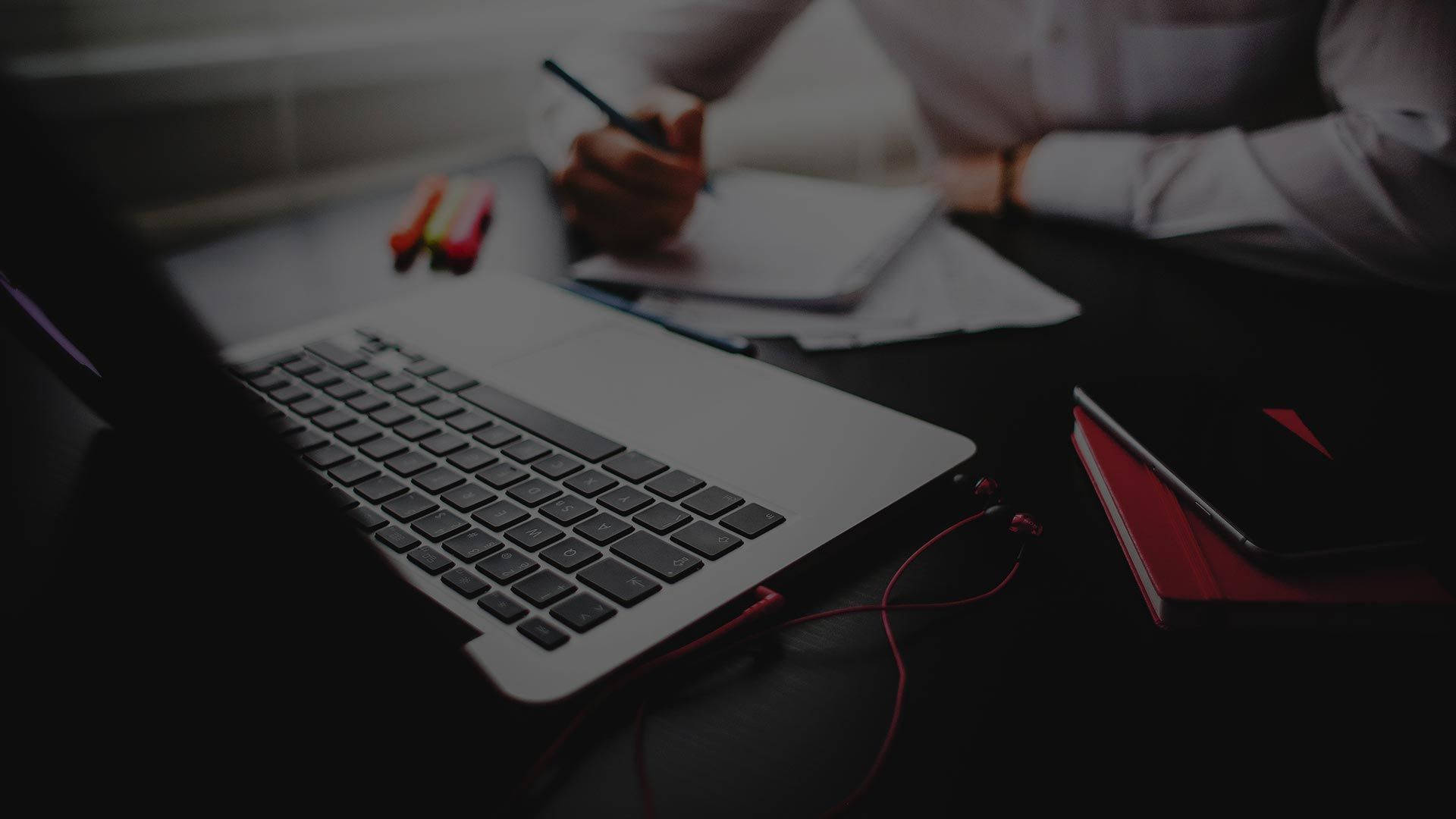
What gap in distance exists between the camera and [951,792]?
0.92ft

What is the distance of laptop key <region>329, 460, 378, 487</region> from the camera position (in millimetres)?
449

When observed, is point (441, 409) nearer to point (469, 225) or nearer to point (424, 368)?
point (424, 368)

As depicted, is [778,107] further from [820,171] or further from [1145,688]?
[1145,688]

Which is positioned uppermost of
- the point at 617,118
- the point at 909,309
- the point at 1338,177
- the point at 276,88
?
the point at 276,88

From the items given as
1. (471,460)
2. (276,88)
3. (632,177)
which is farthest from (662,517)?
(276,88)

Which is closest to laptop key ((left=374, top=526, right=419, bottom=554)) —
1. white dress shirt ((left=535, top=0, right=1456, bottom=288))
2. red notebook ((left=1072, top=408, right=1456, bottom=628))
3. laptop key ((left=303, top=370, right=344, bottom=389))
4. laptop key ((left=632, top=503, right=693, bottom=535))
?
laptop key ((left=632, top=503, right=693, bottom=535))

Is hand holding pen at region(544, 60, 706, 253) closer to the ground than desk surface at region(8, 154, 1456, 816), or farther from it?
farther from it

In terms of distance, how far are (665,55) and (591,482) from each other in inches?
31.4

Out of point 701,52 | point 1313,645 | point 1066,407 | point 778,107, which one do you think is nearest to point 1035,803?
point 1313,645

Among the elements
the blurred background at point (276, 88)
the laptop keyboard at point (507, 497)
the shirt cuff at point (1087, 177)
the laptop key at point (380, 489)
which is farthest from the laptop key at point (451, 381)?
the blurred background at point (276, 88)

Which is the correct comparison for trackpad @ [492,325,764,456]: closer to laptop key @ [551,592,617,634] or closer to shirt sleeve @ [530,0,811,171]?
laptop key @ [551,592,617,634]

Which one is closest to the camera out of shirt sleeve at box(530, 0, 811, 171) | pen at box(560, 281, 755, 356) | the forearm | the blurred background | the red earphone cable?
the red earphone cable

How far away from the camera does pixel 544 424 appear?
1.60 feet

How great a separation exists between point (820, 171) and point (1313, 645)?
211 centimetres
